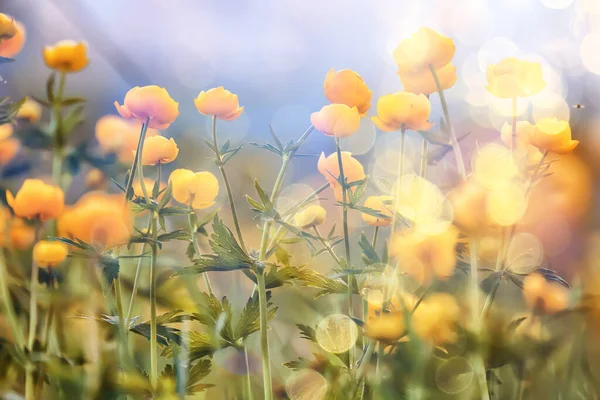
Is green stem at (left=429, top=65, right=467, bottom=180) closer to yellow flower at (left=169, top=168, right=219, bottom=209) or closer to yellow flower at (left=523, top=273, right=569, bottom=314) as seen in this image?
yellow flower at (left=523, top=273, right=569, bottom=314)

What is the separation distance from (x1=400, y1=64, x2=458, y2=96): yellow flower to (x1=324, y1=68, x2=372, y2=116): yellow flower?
53 mm

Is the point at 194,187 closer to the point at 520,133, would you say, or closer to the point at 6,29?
the point at 6,29

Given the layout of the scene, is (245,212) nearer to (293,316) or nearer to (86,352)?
(293,316)

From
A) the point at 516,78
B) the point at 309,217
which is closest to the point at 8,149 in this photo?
the point at 309,217

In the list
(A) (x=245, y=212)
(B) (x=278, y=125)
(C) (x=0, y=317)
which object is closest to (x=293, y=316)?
(A) (x=245, y=212)

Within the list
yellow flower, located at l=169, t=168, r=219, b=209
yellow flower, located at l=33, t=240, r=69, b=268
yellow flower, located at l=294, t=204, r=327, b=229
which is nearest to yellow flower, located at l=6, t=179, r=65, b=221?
yellow flower, located at l=33, t=240, r=69, b=268

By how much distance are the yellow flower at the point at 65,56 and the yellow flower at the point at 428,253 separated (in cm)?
46

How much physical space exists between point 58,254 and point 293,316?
0.98ft

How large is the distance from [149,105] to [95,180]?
0.17 meters

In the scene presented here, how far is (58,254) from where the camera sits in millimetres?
543

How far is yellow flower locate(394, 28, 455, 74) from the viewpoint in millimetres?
529

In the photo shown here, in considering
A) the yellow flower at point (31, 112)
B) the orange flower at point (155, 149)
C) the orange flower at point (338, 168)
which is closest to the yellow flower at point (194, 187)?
the orange flower at point (155, 149)

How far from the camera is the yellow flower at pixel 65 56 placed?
23.4 inches

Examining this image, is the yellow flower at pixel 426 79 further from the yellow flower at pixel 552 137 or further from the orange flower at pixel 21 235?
the orange flower at pixel 21 235
